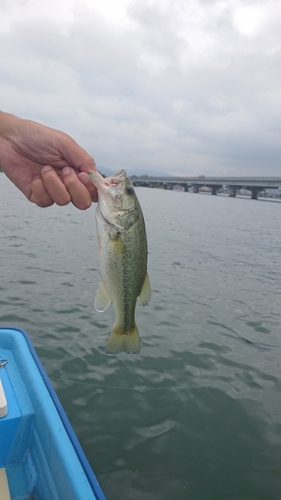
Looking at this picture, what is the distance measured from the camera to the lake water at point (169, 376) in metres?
5.27

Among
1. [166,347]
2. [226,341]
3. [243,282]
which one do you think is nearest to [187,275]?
[243,282]

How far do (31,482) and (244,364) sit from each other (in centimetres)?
561

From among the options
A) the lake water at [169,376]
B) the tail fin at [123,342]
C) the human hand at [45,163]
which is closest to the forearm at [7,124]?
the human hand at [45,163]

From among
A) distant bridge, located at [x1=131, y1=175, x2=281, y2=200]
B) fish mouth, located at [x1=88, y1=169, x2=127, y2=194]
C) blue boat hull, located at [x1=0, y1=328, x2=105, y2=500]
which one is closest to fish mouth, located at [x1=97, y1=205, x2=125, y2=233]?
fish mouth, located at [x1=88, y1=169, x2=127, y2=194]

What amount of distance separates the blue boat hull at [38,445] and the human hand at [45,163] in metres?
2.25

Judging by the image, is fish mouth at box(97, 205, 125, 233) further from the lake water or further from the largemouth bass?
the lake water

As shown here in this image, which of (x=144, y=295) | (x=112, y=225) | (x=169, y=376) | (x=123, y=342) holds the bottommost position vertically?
(x=169, y=376)

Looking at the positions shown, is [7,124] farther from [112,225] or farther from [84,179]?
[112,225]

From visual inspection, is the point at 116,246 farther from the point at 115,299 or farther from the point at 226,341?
the point at 226,341

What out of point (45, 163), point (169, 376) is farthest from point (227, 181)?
point (45, 163)

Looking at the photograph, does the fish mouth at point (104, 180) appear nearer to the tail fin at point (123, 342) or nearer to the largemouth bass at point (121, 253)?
the largemouth bass at point (121, 253)

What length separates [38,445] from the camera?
13.3 feet

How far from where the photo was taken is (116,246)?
3.20m

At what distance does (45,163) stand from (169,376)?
523cm
